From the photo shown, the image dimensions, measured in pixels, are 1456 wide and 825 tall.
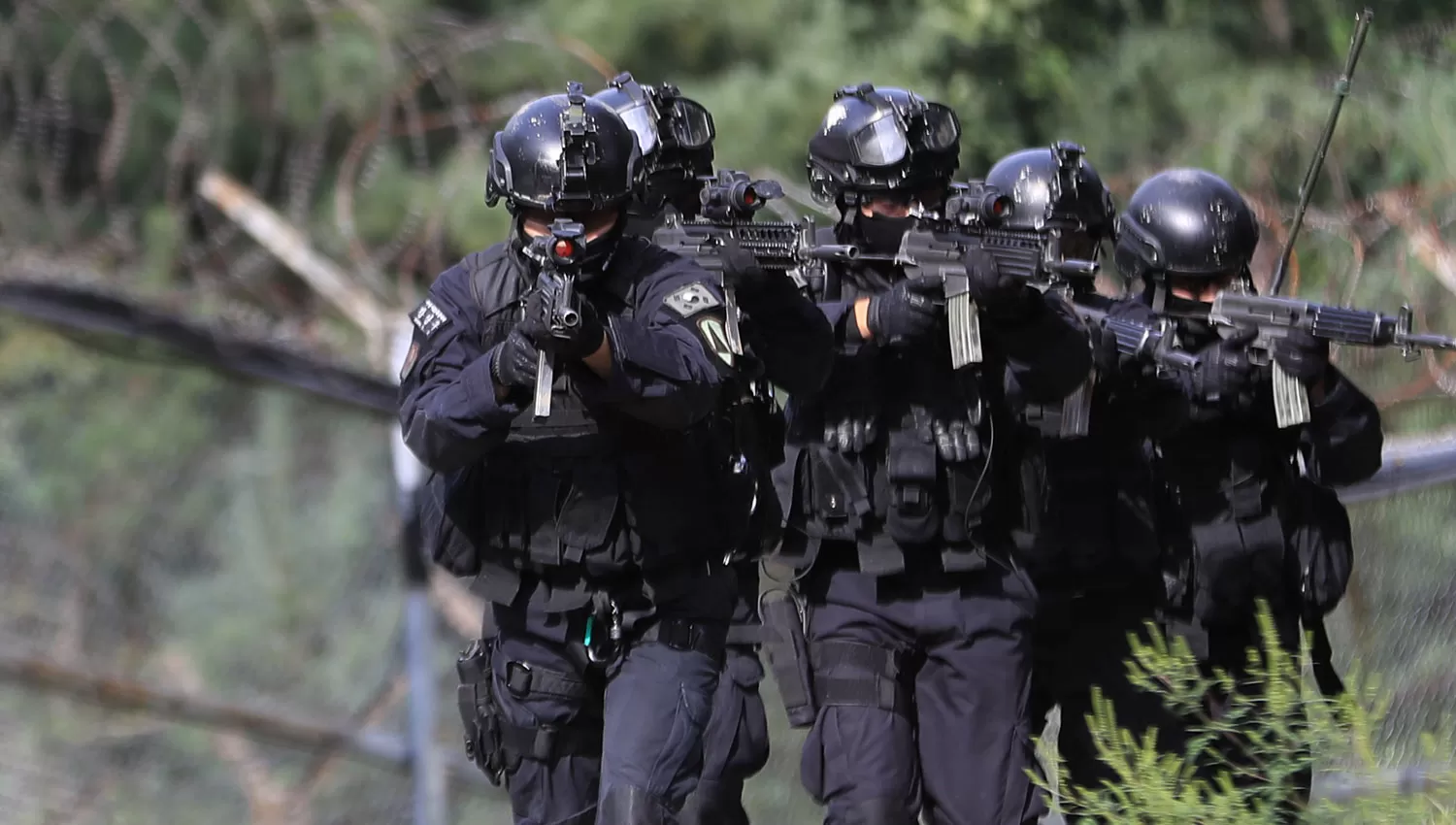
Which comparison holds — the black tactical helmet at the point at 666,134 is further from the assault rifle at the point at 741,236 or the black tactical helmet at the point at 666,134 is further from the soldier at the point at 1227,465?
the soldier at the point at 1227,465

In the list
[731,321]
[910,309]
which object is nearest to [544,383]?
[731,321]

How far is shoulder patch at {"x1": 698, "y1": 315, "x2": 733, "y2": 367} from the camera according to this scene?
4.63 meters

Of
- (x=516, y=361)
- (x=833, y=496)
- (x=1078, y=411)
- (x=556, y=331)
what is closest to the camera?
(x=556, y=331)

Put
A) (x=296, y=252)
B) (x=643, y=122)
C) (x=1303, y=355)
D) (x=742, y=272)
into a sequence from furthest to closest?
(x=296, y=252), (x=643, y=122), (x=1303, y=355), (x=742, y=272)

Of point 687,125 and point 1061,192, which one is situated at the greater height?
point 687,125

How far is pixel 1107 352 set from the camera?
5363 millimetres

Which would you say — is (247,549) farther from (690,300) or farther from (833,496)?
(690,300)

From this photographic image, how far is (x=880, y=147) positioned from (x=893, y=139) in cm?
4

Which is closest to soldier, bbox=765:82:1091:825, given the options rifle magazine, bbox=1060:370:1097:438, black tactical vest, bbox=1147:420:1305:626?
rifle magazine, bbox=1060:370:1097:438

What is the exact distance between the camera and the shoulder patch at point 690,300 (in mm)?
4641

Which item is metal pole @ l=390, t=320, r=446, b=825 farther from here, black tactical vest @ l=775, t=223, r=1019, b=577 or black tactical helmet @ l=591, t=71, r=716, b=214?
black tactical vest @ l=775, t=223, r=1019, b=577

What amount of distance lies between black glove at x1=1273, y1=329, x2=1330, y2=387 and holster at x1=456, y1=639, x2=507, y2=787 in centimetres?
203

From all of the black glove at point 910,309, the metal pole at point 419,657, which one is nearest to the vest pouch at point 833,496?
the black glove at point 910,309

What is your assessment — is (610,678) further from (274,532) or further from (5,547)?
(274,532)
